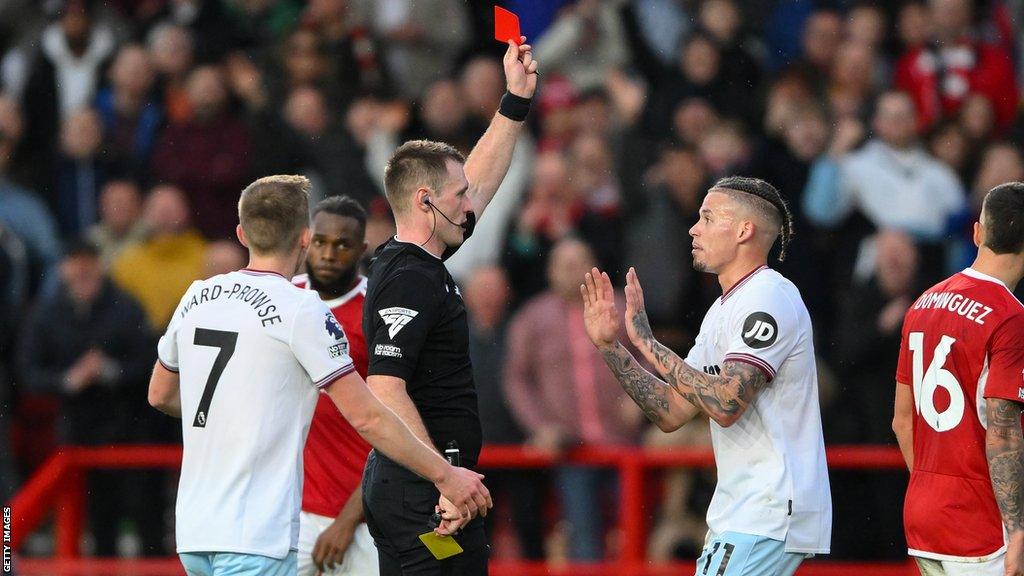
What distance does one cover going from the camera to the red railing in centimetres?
961

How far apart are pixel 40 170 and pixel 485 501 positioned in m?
8.89

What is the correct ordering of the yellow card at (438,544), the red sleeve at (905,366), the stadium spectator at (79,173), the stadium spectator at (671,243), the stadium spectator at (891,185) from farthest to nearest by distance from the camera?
1. the stadium spectator at (79,173)
2. the stadium spectator at (671,243)
3. the stadium spectator at (891,185)
4. the red sleeve at (905,366)
5. the yellow card at (438,544)

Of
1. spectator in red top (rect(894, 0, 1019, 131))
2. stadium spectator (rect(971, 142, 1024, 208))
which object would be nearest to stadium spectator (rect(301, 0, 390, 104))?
spectator in red top (rect(894, 0, 1019, 131))

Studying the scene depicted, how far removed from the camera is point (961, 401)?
6.20 meters

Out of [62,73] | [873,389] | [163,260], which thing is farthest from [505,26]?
[62,73]

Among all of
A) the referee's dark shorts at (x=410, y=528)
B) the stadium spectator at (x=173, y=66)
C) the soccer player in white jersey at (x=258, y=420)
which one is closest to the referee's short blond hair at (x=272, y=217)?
the soccer player in white jersey at (x=258, y=420)

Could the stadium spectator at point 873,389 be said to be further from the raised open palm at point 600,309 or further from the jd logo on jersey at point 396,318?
the jd logo on jersey at point 396,318

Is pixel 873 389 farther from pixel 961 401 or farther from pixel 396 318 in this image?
pixel 396 318

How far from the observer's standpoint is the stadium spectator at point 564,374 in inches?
417

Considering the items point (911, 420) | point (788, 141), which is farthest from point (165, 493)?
point (911, 420)

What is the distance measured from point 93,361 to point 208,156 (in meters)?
2.19

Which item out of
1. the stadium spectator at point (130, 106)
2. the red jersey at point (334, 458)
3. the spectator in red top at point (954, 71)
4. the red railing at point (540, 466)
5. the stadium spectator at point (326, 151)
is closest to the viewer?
the red jersey at point (334, 458)

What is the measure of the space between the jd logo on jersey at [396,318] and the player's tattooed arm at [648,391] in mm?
1008

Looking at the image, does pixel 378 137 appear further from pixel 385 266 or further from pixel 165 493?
pixel 385 266
